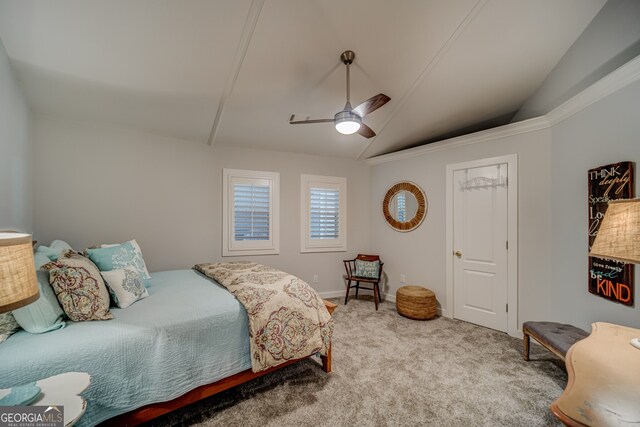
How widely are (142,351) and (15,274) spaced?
0.98 meters

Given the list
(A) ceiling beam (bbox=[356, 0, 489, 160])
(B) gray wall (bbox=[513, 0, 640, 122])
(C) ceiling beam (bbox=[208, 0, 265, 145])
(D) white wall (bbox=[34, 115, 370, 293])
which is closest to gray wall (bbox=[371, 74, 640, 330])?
(B) gray wall (bbox=[513, 0, 640, 122])

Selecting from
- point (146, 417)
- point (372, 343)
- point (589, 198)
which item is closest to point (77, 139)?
point (146, 417)

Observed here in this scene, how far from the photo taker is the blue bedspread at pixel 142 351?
1.32 meters

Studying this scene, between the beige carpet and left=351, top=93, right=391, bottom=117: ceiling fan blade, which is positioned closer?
the beige carpet

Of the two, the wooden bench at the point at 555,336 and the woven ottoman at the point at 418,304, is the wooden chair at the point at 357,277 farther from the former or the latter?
the wooden bench at the point at 555,336

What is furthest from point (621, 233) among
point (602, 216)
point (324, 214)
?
point (324, 214)

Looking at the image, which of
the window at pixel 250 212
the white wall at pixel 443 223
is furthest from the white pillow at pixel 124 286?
the white wall at pixel 443 223

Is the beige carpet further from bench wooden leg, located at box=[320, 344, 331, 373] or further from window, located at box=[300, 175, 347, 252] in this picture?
window, located at box=[300, 175, 347, 252]

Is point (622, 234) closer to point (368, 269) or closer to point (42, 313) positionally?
point (42, 313)

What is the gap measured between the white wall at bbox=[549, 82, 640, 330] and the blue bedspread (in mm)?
3021

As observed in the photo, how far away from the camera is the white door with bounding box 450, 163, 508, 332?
10.7ft

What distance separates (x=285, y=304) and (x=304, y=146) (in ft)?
9.12

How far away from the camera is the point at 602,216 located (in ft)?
7.25

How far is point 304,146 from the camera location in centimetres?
421
